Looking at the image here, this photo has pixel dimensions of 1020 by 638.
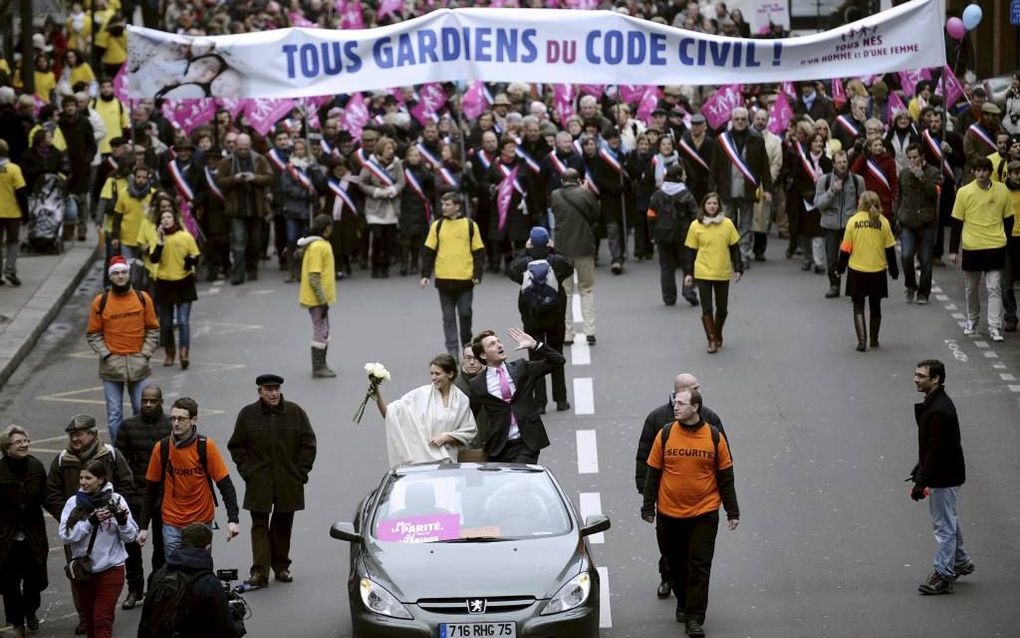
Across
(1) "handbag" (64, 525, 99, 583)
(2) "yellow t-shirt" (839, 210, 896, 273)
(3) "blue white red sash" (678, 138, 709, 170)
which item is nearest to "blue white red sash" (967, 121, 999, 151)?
(3) "blue white red sash" (678, 138, 709, 170)

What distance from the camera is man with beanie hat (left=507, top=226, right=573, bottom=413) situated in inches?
751

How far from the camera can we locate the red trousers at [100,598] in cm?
1341

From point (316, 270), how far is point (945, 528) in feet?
29.1

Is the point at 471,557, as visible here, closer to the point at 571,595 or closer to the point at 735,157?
the point at 571,595

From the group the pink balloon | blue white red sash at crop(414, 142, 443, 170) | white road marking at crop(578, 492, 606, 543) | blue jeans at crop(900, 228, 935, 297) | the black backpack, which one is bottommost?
white road marking at crop(578, 492, 606, 543)

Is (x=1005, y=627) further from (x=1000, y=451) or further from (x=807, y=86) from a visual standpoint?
(x=807, y=86)

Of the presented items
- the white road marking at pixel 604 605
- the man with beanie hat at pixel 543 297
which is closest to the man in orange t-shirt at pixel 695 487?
the white road marking at pixel 604 605

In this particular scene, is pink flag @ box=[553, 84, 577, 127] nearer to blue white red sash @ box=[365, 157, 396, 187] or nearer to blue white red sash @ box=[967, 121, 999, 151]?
blue white red sash @ box=[365, 157, 396, 187]

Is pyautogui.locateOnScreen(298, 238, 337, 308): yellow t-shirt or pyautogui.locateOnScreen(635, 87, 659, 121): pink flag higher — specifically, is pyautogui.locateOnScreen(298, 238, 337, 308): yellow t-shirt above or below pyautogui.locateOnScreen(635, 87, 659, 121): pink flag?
below

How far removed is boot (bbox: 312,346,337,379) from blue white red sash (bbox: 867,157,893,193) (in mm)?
8057

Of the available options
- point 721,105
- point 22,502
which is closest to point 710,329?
point 22,502

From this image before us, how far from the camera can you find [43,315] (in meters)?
24.1

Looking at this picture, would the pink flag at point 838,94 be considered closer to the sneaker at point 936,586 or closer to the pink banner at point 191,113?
the pink banner at point 191,113

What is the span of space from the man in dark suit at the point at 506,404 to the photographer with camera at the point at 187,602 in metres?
4.51
